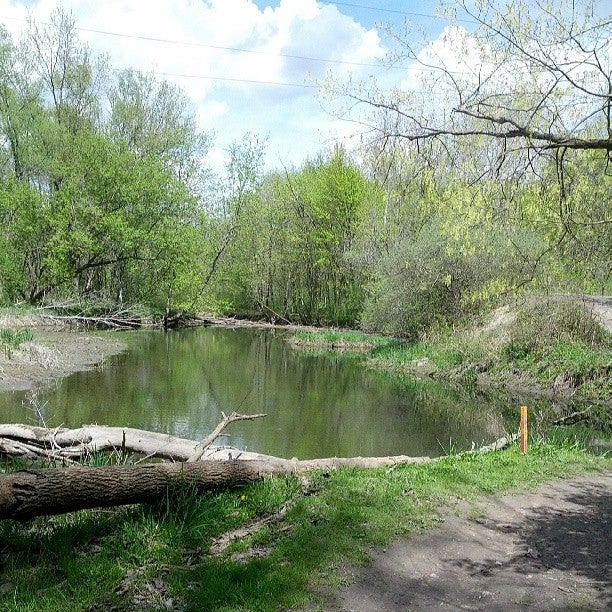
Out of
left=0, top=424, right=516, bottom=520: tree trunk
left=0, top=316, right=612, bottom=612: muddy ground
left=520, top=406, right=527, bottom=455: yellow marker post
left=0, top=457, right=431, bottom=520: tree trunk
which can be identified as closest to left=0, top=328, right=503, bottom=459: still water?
left=520, top=406, right=527, bottom=455: yellow marker post

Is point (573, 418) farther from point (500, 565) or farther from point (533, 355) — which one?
point (500, 565)

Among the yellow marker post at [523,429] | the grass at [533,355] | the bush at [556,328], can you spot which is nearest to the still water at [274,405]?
the grass at [533,355]

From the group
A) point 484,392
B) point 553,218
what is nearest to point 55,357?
point 484,392

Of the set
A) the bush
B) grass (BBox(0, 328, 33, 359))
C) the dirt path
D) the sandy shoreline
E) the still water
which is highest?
the bush

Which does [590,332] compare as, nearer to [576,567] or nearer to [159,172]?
[576,567]

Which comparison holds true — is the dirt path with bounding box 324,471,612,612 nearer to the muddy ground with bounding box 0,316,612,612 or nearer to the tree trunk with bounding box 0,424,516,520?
the muddy ground with bounding box 0,316,612,612

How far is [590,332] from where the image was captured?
710 inches

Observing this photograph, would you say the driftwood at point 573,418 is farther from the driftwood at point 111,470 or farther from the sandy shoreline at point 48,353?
the sandy shoreline at point 48,353

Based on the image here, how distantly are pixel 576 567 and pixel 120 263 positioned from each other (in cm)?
3070

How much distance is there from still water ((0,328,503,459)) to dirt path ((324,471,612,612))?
15.2 ft

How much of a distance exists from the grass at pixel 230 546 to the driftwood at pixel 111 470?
0.21 meters

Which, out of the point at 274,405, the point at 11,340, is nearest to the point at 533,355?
the point at 274,405

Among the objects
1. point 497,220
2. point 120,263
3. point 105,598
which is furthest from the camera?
point 120,263

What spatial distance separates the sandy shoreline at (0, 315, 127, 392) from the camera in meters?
15.5
